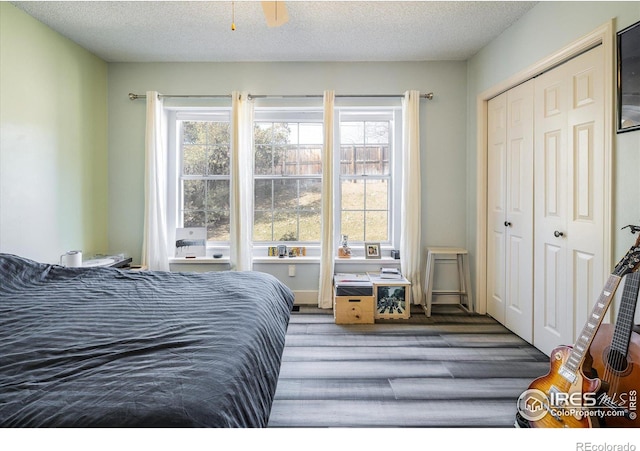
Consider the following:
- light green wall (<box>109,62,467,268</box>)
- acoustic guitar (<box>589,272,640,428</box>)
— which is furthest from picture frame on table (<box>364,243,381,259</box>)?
acoustic guitar (<box>589,272,640,428</box>)

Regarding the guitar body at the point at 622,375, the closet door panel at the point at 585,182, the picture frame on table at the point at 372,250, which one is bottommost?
the guitar body at the point at 622,375

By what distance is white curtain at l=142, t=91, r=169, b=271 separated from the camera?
4.00 metres

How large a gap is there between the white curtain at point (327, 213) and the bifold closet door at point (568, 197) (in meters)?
1.91

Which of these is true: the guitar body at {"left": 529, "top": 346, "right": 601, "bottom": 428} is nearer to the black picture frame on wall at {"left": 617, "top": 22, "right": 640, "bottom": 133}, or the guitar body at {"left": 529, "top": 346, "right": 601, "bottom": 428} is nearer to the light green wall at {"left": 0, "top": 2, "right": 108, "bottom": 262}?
the black picture frame on wall at {"left": 617, "top": 22, "right": 640, "bottom": 133}

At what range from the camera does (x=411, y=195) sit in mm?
4039

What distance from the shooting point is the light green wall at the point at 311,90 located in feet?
13.5

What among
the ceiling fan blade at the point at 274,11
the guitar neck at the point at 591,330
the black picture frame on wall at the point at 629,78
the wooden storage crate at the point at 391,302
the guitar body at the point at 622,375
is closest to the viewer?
the guitar body at the point at 622,375

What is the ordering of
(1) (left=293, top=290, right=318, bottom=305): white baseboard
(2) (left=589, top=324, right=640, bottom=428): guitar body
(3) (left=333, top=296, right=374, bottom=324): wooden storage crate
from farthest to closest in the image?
1. (1) (left=293, top=290, right=318, bottom=305): white baseboard
2. (3) (left=333, top=296, right=374, bottom=324): wooden storage crate
3. (2) (left=589, top=324, right=640, bottom=428): guitar body

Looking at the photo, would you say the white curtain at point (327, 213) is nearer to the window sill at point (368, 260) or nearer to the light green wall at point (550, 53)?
the window sill at point (368, 260)

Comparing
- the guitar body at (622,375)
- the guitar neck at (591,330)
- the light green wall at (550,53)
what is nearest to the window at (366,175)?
the light green wall at (550,53)

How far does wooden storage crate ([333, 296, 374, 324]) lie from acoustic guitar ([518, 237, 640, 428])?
1871 millimetres

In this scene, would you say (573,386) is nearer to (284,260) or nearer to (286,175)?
(284,260)
